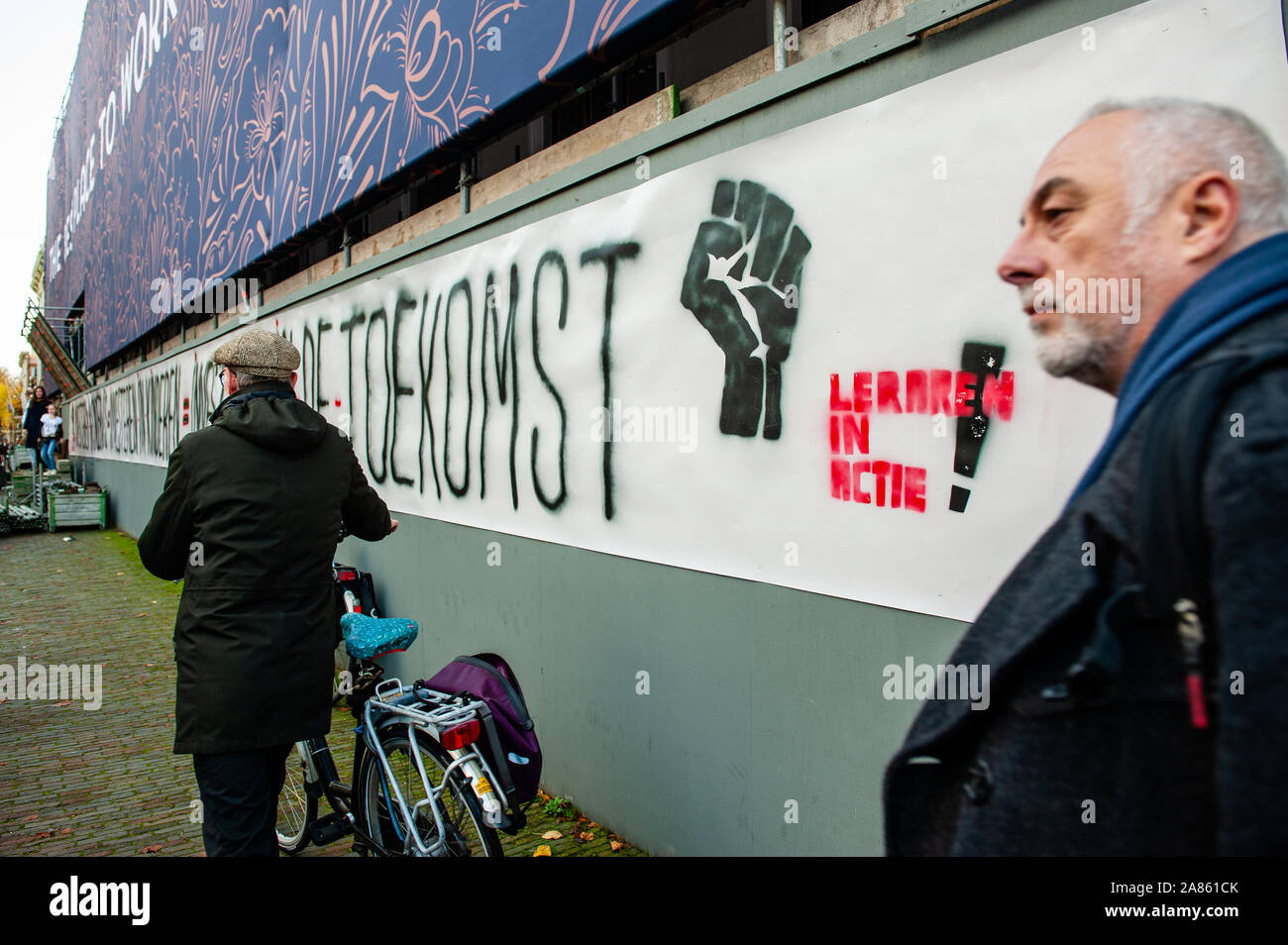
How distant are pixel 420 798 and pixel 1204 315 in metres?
2.89

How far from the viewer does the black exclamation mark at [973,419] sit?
2.32 meters

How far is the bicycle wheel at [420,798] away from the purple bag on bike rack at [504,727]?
12 centimetres

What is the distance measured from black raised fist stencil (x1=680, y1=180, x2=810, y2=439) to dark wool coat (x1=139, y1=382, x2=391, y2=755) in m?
1.41

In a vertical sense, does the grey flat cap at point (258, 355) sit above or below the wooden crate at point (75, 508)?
Result: above

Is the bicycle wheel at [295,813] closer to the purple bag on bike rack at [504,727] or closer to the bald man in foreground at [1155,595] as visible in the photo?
the purple bag on bike rack at [504,727]

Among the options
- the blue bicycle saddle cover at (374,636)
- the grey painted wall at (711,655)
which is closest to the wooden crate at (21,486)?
the grey painted wall at (711,655)

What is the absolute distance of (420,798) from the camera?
321 cm

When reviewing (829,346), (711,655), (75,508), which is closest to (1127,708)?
(829,346)

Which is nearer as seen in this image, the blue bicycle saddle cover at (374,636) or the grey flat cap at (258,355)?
the grey flat cap at (258,355)

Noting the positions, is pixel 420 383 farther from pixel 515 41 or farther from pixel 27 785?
pixel 27 785

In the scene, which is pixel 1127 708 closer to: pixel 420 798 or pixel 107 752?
pixel 420 798

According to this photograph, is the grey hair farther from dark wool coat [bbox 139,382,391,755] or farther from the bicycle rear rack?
dark wool coat [bbox 139,382,391,755]

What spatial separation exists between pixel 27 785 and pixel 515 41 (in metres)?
4.53

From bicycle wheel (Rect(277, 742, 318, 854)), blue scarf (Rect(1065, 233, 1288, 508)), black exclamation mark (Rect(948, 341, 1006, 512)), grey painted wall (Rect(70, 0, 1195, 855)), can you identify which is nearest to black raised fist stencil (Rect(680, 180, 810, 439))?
grey painted wall (Rect(70, 0, 1195, 855))
